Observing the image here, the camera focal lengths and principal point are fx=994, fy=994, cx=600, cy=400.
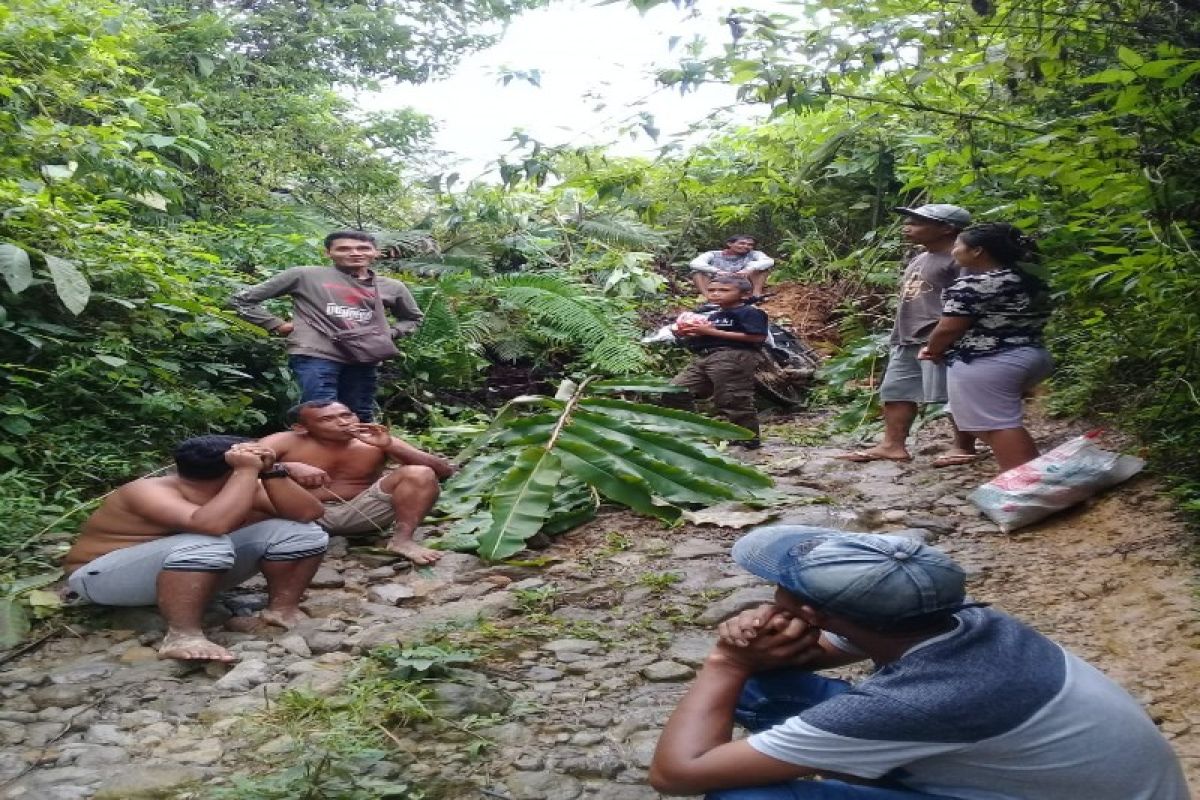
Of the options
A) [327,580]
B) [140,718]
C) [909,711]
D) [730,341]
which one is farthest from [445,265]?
[909,711]

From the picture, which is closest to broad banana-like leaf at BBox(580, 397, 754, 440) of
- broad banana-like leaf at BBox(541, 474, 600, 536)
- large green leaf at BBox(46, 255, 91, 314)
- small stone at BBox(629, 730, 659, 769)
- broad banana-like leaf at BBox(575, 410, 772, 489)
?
broad banana-like leaf at BBox(575, 410, 772, 489)

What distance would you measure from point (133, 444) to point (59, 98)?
2.79m

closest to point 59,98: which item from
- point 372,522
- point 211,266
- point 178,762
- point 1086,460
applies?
point 211,266

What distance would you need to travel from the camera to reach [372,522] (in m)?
4.84

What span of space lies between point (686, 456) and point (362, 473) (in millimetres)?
1651

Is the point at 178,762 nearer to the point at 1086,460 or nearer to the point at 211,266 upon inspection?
the point at 1086,460

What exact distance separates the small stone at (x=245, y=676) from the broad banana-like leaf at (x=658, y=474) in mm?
1460

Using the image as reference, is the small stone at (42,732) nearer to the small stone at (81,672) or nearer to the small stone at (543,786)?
the small stone at (81,672)

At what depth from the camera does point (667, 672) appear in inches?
130

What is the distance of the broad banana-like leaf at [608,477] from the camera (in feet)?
12.8

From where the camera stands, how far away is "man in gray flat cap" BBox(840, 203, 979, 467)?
5.26m

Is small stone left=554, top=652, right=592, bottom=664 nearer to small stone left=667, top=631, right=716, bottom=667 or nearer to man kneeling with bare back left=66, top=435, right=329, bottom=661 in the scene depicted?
small stone left=667, top=631, right=716, bottom=667

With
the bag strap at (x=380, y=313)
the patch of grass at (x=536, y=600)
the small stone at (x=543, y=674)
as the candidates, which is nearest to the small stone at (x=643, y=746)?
the small stone at (x=543, y=674)

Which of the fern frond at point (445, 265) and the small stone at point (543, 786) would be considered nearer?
the small stone at point (543, 786)
